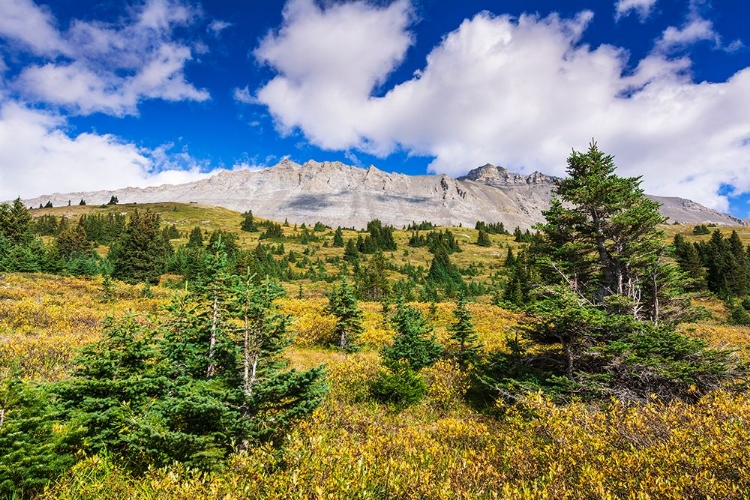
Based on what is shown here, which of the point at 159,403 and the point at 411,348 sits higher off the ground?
the point at 159,403

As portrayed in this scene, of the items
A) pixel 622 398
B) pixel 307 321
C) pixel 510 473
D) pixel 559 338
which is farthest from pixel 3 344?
pixel 622 398

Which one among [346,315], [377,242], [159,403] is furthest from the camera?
[377,242]

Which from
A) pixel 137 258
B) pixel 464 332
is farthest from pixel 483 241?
pixel 464 332

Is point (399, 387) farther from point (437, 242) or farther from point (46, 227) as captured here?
point (46, 227)

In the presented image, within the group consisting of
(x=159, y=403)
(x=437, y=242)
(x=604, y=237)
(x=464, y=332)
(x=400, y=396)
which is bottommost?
Answer: (x=400, y=396)

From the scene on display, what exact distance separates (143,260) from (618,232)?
175ft

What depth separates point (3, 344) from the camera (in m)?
13.7

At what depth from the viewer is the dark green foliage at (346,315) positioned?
20719mm

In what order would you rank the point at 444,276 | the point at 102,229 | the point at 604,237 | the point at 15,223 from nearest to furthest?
the point at 604,237 → the point at 15,223 → the point at 444,276 → the point at 102,229

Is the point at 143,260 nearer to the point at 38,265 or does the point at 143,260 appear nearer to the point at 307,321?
the point at 38,265

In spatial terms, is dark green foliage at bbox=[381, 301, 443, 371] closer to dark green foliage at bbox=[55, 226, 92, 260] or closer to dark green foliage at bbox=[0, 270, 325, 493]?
dark green foliage at bbox=[0, 270, 325, 493]

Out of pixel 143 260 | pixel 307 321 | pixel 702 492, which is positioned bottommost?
pixel 307 321

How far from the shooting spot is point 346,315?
2106 cm

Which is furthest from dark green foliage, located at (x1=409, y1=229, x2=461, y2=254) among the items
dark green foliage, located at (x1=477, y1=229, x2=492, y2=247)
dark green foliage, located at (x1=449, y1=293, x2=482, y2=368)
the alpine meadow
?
dark green foliage, located at (x1=449, y1=293, x2=482, y2=368)
